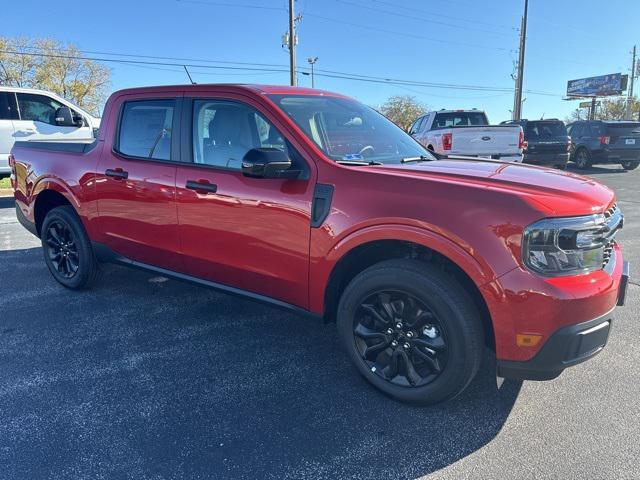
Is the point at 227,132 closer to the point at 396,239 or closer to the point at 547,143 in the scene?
the point at 396,239

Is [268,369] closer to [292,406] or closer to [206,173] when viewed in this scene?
[292,406]

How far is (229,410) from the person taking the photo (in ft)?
8.75

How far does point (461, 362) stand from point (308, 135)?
64.5 inches

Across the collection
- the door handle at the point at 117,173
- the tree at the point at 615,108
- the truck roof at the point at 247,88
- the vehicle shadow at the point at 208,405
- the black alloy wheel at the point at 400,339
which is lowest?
the vehicle shadow at the point at 208,405

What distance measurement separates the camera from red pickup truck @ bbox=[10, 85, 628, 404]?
89.0 inches

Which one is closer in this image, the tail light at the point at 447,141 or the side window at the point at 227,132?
the side window at the point at 227,132

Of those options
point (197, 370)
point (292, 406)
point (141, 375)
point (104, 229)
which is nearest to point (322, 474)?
point (292, 406)

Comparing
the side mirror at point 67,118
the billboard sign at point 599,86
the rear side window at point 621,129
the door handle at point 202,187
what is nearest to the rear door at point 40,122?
the side mirror at point 67,118

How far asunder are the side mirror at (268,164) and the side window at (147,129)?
109 cm

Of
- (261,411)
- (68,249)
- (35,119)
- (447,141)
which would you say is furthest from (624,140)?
(35,119)

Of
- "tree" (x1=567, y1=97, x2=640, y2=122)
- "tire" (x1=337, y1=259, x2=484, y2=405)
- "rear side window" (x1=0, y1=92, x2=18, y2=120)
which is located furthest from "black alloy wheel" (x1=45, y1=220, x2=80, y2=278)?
"tree" (x1=567, y1=97, x2=640, y2=122)

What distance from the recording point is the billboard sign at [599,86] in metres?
48.3

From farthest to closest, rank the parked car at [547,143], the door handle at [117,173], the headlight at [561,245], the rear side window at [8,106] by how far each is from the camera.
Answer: the parked car at [547,143] < the rear side window at [8,106] < the door handle at [117,173] < the headlight at [561,245]

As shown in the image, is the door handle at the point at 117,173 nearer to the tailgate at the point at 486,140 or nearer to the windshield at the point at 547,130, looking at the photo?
the tailgate at the point at 486,140
